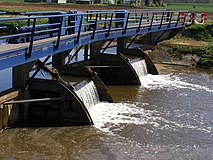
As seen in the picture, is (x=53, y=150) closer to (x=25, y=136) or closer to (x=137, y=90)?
(x=25, y=136)

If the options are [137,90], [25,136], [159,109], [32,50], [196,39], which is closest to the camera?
[32,50]

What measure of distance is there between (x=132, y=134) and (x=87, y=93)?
10.9 ft

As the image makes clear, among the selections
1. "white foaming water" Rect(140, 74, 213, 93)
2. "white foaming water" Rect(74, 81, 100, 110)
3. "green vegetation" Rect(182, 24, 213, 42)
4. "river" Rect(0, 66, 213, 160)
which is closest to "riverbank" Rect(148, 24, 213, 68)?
"green vegetation" Rect(182, 24, 213, 42)

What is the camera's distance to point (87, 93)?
15734 millimetres

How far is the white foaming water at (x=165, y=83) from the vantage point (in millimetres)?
20797

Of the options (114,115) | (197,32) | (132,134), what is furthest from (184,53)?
(132,134)

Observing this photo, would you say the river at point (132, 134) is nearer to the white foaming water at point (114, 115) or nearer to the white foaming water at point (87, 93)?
the white foaming water at point (114, 115)

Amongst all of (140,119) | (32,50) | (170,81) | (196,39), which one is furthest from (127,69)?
(196,39)

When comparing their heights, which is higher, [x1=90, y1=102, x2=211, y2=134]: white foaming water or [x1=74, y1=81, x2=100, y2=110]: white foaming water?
[x1=74, y1=81, x2=100, y2=110]: white foaming water

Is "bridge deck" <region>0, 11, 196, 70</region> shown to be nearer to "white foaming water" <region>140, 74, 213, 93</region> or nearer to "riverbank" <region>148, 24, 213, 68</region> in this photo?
"white foaming water" <region>140, 74, 213, 93</region>

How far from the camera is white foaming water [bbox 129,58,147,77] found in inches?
876

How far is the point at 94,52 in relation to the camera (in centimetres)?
2045

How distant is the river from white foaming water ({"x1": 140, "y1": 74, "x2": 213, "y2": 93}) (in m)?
1.96

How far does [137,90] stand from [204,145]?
24.9 feet
